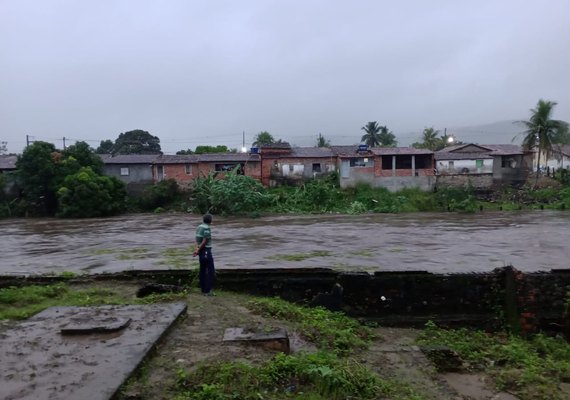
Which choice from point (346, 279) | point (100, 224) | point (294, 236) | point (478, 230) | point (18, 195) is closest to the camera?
point (346, 279)

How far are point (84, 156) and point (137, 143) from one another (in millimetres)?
24203

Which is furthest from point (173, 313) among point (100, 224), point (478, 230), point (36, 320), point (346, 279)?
point (100, 224)

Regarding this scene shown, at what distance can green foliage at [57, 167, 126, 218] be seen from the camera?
102ft

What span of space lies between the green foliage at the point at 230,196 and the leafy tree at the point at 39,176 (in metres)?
9.91

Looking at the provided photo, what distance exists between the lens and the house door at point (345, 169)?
122 ft

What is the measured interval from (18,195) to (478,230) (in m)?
31.0

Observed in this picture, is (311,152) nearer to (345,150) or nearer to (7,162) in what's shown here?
(345,150)

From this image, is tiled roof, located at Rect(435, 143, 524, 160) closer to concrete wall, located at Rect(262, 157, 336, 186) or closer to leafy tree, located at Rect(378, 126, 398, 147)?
concrete wall, located at Rect(262, 157, 336, 186)

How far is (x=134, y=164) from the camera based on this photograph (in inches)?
1515

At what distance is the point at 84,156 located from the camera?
34.8 m

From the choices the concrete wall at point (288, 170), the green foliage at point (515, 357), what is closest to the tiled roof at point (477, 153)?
the concrete wall at point (288, 170)

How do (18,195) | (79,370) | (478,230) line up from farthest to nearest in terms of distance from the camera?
(18,195) → (478,230) → (79,370)

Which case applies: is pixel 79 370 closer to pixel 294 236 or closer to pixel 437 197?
pixel 294 236

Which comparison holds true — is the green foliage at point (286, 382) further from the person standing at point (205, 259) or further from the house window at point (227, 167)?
the house window at point (227, 167)
